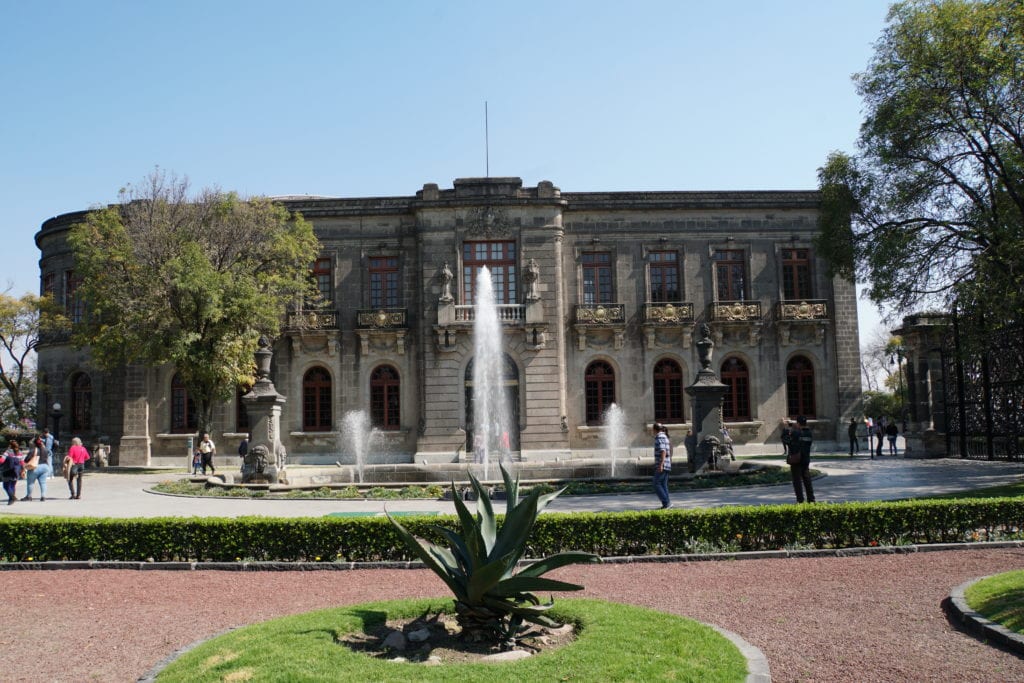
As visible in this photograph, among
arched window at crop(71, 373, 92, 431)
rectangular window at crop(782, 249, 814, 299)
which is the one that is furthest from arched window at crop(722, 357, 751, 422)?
arched window at crop(71, 373, 92, 431)

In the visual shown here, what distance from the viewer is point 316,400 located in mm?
32969

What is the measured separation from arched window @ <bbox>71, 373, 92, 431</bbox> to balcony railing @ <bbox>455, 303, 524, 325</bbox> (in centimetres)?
1638

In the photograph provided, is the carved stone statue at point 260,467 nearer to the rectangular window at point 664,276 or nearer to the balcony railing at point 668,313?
the balcony railing at point 668,313

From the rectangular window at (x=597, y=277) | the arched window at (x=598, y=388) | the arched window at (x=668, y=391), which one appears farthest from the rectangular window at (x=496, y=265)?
the arched window at (x=668, y=391)

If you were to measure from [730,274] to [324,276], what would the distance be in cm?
1710

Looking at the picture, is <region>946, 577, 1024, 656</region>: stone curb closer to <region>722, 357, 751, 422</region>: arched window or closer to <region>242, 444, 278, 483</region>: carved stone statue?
<region>242, 444, 278, 483</region>: carved stone statue

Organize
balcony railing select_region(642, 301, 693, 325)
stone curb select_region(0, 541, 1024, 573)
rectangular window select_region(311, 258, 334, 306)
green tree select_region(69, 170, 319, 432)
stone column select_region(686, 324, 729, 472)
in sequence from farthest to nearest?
rectangular window select_region(311, 258, 334, 306) < balcony railing select_region(642, 301, 693, 325) < green tree select_region(69, 170, 319, 432) < stone column select_region(686, 324, 729, 472) < stone curb select_region(0, 541, 1024, 573)

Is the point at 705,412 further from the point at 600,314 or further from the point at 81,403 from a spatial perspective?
the point at 81,403

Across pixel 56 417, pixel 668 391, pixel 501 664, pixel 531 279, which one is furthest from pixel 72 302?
pixel 501 664

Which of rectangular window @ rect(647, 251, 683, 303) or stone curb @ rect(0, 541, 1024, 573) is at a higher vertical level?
rectangular window @ rect(647, 251, 683, 303)

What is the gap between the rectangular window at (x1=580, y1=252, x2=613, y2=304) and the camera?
3300 centimetres

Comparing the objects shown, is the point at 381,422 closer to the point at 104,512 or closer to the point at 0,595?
the point at 104,512

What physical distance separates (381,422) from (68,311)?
1464 centimetres

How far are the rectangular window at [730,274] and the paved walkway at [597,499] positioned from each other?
12142 mm
